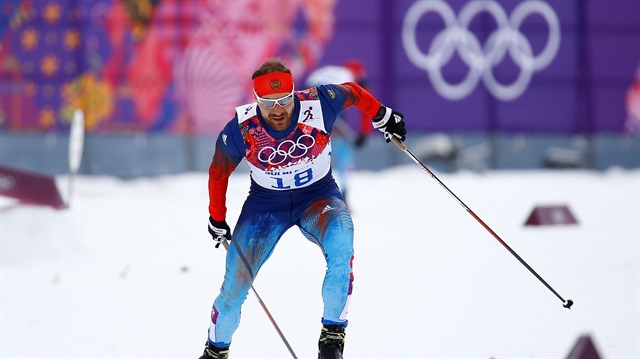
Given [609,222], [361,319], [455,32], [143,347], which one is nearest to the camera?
[143,347]

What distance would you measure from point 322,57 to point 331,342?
1145 centimetres

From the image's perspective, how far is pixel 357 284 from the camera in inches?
296

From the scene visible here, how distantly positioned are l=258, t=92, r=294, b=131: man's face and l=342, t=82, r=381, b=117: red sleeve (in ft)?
1.60

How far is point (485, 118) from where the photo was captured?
1656 cm

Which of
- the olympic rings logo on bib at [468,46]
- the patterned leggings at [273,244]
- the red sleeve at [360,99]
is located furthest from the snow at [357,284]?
the olympic rings logo on bib at [468,46]

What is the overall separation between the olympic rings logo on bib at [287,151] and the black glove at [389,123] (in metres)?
0.61

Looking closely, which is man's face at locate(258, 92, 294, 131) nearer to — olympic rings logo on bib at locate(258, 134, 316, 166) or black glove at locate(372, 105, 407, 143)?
olympic rings logo on bib at locate(258, 134, 316, 166)

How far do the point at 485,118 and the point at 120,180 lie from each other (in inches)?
238

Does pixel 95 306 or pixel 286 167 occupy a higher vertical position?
pixel 286 167

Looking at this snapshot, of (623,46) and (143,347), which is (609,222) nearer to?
(143,347)

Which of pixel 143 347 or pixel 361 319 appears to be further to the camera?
pixel 361 319

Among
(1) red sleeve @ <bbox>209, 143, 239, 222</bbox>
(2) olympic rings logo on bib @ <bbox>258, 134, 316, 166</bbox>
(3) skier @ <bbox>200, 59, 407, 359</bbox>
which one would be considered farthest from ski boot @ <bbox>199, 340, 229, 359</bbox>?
(2) olympic rings logo on bib @ <bbox>258, 134, 316, 166</bbox>

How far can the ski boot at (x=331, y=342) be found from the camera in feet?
15.9

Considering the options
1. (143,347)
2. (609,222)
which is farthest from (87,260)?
(609,222)
